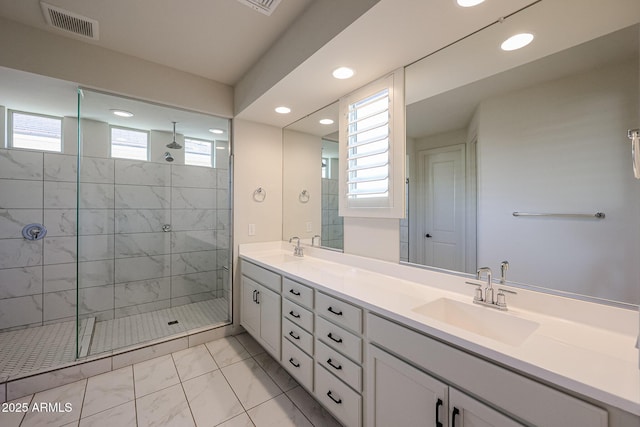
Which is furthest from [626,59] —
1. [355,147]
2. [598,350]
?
[355,147]

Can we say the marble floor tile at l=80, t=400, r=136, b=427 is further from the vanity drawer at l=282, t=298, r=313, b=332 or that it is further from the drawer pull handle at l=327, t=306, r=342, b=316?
the drawer pull handle at l=327, t=306, r=342, b=316

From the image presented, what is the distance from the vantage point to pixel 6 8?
1.64 m

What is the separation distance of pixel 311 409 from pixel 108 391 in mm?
1458

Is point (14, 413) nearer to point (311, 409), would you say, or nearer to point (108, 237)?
point (108, 237)

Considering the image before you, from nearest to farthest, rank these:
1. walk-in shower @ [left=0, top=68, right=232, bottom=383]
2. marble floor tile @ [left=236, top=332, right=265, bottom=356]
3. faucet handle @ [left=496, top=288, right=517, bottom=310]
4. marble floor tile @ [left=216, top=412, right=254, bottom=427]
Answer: faucet handle @ [left=496, top=288, right=517, bottom=310], marble floor tile @ [left=216, top=412, right=254, bottom=427], marble floor tile @ [left=236, top=332, right=265, bottom=356], walk-in shower @ [left=0, top=68, right=232, bottom=383]

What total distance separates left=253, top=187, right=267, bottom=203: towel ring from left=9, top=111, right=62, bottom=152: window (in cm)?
214

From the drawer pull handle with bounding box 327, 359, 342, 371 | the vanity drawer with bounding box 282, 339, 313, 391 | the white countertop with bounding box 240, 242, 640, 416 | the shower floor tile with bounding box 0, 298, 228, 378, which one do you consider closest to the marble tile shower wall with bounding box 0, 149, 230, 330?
the shower floor tile with bounding box 0, 298, 228, 378

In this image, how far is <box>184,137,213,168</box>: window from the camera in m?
2.97

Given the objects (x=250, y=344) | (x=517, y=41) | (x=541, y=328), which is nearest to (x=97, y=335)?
(x=250, y=344)

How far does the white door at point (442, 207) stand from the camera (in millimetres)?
1509

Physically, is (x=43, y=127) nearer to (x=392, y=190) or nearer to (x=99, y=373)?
(x=99, y=373)

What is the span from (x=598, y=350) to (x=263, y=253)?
2.42 m

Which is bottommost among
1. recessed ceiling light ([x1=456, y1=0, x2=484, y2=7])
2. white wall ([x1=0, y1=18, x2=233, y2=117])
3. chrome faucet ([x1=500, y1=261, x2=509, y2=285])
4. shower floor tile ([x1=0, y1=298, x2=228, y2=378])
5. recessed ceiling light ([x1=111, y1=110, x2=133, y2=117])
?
shower floor tile ([x1=0, y1=298, x2=228, y2=378])

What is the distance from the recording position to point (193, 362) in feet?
7.40
